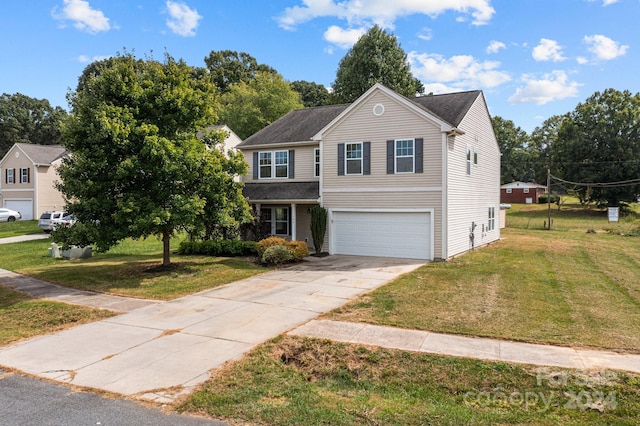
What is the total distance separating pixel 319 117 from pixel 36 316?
55.1ft

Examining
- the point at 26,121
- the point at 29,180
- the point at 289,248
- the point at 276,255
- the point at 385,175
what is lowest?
the point at 276,255

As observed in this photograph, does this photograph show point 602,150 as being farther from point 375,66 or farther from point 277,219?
point 277,219

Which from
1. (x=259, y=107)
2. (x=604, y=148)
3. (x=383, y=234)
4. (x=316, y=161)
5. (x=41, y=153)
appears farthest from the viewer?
(x=604, y=148)

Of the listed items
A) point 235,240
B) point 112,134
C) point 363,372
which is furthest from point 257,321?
point 235,240

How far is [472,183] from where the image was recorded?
67.9 feet

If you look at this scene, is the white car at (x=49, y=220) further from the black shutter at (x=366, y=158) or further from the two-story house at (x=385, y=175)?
the black shutter at (x=366, y=158)

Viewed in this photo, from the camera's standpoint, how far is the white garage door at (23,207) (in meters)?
38.4

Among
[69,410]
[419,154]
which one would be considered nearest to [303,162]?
[419,154]

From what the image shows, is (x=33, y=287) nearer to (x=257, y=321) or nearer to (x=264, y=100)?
(x=257, y=321)

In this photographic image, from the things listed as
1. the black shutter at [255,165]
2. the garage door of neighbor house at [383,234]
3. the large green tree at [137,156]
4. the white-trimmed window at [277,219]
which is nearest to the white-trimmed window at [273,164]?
the black shutter at [255,165]

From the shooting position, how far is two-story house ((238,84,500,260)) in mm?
17469

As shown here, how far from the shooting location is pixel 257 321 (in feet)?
29.2

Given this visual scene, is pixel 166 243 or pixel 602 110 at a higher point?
pixel 602 110

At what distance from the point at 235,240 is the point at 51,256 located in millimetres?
8674
